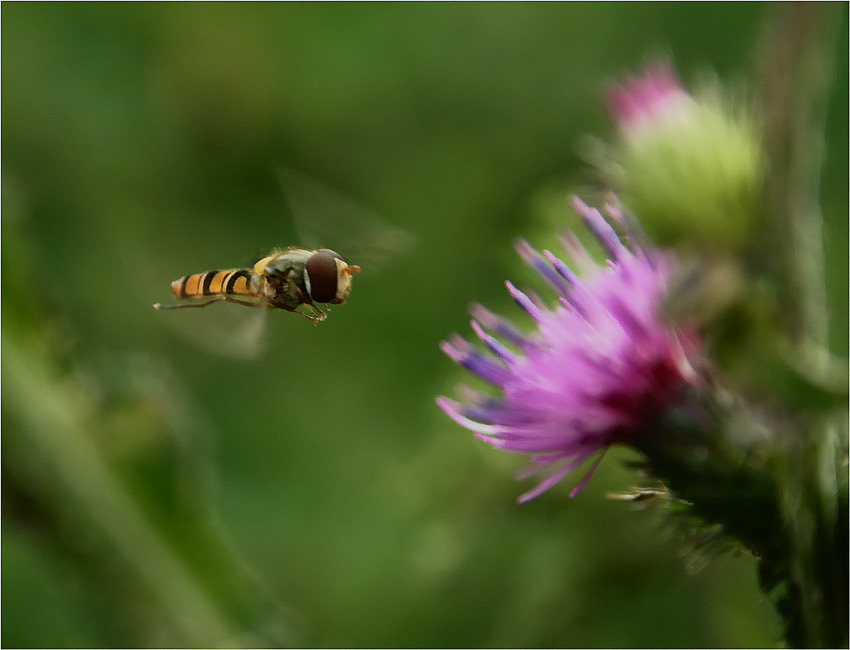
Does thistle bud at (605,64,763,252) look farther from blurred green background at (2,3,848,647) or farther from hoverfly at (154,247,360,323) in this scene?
hoverfly at (154,247,360,323)

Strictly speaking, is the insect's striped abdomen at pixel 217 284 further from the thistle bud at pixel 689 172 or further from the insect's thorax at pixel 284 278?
the thistle bud at pixel 689 172

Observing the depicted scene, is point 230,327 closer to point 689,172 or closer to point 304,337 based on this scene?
point 689,172

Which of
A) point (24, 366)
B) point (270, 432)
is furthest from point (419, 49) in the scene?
point (24, 366)

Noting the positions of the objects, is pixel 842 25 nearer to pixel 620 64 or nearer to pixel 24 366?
pixel 620 64

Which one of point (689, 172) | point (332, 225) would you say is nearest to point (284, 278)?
point (332, 225)

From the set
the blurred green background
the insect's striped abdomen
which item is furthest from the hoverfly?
the blurred green background

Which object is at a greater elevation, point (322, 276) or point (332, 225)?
point (332, 225)
